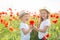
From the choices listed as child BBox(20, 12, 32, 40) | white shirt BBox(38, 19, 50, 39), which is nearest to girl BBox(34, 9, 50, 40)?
white shirt BBox(38, 19, 50, 39)

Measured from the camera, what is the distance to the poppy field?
1.89 m

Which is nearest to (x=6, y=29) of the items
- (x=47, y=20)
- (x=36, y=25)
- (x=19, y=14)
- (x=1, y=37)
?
(x=1, y=37)

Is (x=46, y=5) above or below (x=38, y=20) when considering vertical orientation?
above

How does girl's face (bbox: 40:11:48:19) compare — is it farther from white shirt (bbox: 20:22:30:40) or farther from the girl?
white shirt (bbox: 20:22:30:40)

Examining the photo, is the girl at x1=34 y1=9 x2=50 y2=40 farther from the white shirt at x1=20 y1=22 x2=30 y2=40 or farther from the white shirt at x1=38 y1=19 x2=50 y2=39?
the white shirt at x1=20 y1=22 x2=30 y2=40

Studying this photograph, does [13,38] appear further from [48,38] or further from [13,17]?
[48,38]

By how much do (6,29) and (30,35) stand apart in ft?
0.94

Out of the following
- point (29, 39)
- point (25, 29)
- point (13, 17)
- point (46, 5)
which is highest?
point (46, 5)

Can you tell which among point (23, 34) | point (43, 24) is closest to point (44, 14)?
point (43, 24)

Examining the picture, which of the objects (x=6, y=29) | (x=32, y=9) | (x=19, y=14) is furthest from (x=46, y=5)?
(x=6, y=29)

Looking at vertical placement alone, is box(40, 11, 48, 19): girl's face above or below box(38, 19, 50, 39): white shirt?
above

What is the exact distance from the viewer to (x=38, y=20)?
6.35 feet

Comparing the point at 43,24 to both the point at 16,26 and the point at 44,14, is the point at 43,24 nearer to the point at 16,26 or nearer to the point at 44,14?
the point at 44,14

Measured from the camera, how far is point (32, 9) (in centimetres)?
195
